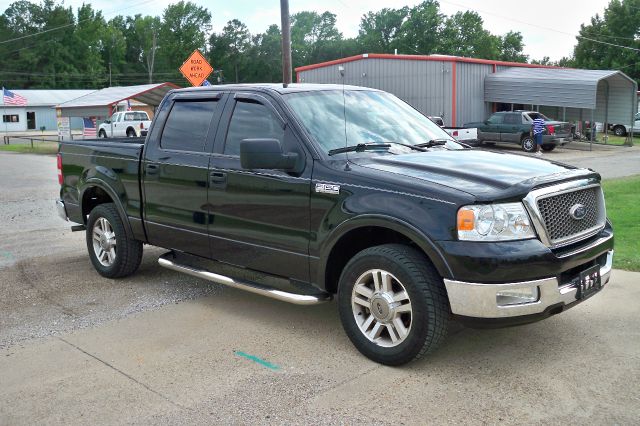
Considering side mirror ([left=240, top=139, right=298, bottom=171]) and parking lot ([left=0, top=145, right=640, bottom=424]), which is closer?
parking lot ([left=0, top=145, right=640, bottom=424])

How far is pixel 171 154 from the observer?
591 cm

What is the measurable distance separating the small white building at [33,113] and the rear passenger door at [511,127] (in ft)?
186

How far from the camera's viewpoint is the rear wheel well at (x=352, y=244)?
456 cm

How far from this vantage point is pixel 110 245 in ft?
21.8

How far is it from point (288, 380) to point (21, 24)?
111m

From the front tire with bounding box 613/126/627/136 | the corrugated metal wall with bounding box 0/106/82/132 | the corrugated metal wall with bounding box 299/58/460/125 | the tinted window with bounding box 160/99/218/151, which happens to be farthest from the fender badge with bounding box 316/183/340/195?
the corrugated metal wall with bounding box 0/106/82/132

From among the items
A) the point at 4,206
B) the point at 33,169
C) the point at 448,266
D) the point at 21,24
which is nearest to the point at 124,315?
the point at 448,266

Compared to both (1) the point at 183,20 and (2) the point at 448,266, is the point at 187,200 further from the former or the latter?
(1) the point at 183,20

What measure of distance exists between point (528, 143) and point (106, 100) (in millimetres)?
23324

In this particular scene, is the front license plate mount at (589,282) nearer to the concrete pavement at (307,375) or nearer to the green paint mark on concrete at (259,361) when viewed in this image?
the concrete pavement at (307,375)

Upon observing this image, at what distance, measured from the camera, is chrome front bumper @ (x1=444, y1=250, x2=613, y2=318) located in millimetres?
3910

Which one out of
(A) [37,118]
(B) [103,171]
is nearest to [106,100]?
(B) [103,171]

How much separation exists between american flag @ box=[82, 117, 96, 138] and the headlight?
131 ft

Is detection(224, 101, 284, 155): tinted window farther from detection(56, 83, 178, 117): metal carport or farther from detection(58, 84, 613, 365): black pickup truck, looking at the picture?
detection(56, 83, 178, 117): metal carport
